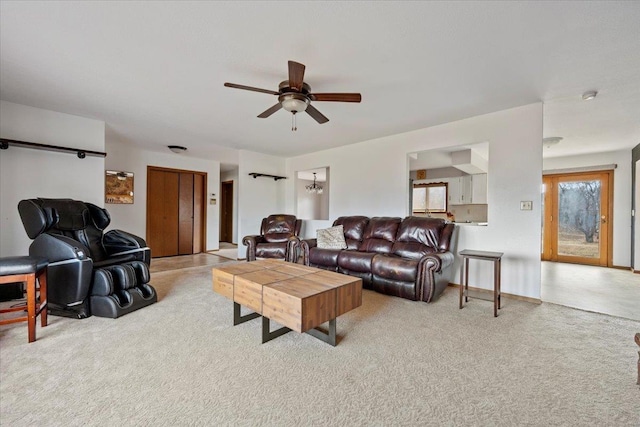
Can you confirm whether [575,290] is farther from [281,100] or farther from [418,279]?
[281,100]

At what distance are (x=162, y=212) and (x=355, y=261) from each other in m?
4.90

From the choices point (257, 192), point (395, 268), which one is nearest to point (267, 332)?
point (395, 268)

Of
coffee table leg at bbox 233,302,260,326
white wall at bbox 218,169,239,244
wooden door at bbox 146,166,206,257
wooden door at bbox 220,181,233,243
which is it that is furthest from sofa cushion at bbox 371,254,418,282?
wooden door at bbox 220,181,233,243

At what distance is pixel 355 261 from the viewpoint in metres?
3.64

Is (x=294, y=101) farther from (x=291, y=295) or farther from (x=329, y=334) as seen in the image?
(x=329, y=334)

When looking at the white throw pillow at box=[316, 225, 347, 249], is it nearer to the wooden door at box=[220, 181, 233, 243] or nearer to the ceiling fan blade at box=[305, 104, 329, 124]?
the ceiling fan blade at box=[305, 104, 329, 124]

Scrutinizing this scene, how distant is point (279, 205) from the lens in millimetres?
6594

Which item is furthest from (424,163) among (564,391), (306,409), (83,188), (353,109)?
(83,188)

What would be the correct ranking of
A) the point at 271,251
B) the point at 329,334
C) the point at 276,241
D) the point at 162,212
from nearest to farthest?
the point at 329,334 → the point at 271,251 → the point at 276,241 → the point at 162,212

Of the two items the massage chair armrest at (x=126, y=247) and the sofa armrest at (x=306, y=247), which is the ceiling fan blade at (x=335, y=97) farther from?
the massage chair armrest at (x=126, y=247)

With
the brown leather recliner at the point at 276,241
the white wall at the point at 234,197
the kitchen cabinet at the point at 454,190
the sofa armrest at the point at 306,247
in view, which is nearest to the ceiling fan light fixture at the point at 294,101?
the sofa armrest at the point at 306,247

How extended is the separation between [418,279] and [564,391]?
154cm

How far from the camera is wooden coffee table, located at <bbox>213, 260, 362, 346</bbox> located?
1851mm

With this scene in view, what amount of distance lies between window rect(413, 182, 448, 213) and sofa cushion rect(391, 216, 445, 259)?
313cm
